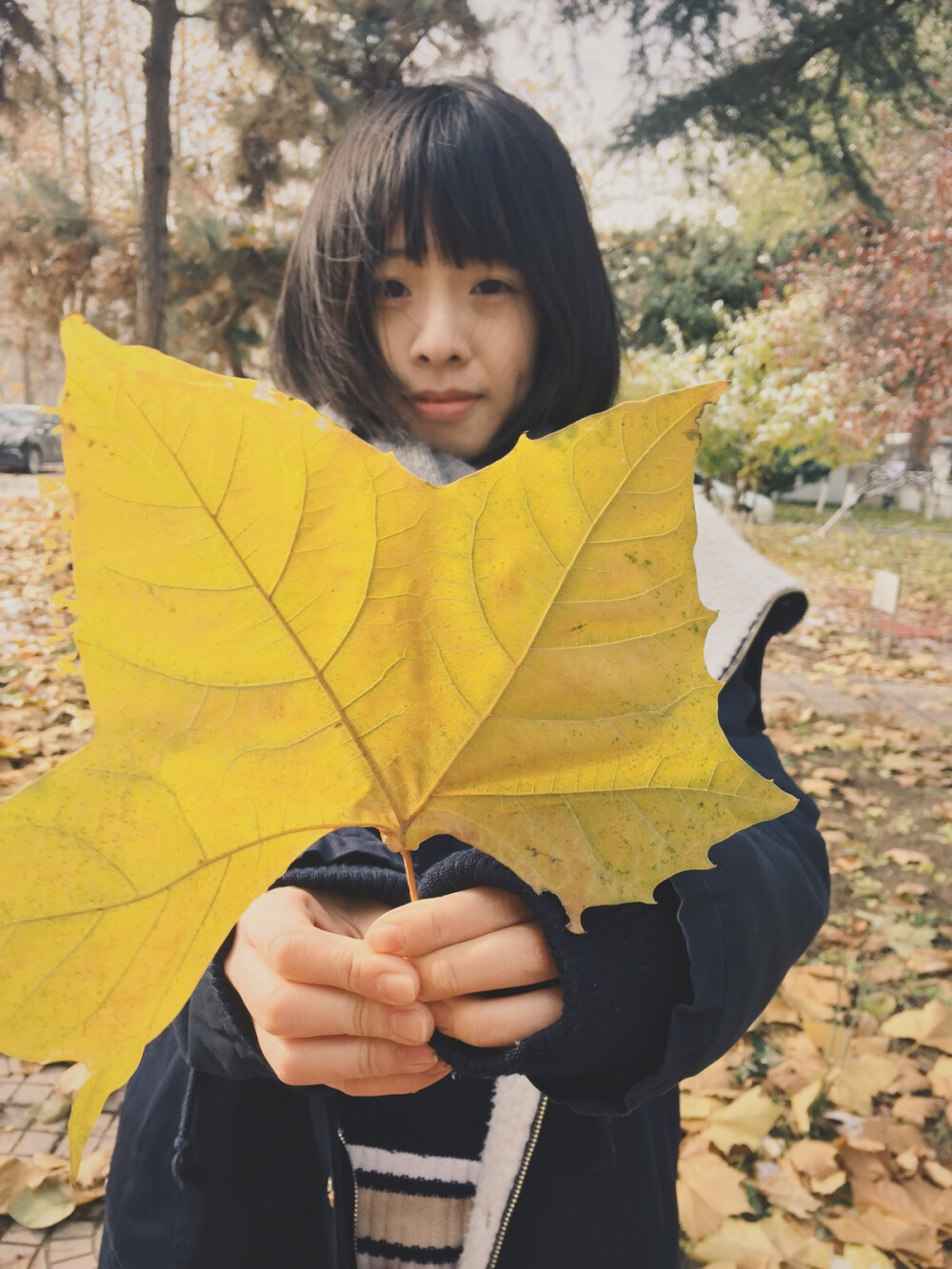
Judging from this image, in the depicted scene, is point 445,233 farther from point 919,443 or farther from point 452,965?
point 919,443

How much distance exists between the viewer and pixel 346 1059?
390 millimetres

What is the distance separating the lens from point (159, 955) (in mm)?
307

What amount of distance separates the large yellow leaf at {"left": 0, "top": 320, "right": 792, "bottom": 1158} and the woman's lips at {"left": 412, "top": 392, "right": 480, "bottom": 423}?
643 millimetres

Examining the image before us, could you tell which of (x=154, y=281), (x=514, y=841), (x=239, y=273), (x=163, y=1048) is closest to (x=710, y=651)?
(x=514, y=841)

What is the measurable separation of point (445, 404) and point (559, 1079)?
2.27ft

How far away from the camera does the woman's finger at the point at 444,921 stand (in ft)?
1.21

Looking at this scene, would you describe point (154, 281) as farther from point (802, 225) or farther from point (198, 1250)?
point (802, 225)

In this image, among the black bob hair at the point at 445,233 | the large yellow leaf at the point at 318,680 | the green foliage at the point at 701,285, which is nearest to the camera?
the large yellow leaf at the point at 318,680

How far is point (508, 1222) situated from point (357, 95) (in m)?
3.34

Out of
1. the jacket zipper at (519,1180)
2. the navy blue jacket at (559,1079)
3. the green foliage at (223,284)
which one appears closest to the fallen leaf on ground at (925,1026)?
the navy blue jacket at (559,1079)

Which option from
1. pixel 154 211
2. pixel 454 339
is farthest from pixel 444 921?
pixel 154 211

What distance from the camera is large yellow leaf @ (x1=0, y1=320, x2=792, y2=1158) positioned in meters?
0.28

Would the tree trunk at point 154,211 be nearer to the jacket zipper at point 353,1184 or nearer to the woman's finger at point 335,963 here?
the jacket zipper at point 353,1184

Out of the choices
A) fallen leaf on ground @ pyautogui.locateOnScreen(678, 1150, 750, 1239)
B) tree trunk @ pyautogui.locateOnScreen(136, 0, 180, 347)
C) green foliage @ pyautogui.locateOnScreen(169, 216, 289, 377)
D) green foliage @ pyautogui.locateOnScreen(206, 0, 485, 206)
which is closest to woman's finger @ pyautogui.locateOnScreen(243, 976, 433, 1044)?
fallen leaf on ground @ pyautogui.locateOnScreen(678, 1150, 750, 1239)
